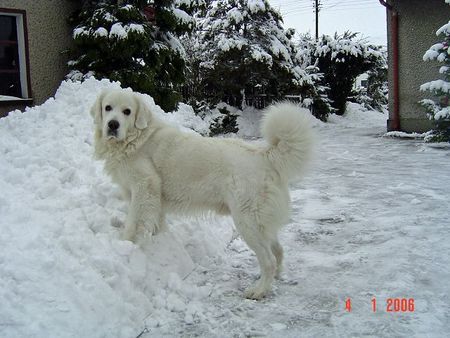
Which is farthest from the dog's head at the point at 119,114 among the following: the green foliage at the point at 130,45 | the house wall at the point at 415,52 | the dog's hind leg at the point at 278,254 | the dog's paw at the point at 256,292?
the house wall at the point at 415,52

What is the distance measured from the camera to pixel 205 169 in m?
3.70

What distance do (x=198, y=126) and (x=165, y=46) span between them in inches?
73.6

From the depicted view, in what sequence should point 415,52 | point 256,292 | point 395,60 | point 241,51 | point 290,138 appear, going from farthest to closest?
point 241,51
point 395,60
point 415,52
point 290,138
point 256,292

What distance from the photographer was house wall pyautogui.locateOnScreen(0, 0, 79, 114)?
8641 mm

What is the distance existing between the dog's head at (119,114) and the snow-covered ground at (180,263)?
2.53 ft

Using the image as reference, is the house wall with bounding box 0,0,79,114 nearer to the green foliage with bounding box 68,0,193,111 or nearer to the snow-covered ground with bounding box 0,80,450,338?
the green foliage with bounding box 68,0,193,111

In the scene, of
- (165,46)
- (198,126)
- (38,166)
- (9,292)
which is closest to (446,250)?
(9,292)

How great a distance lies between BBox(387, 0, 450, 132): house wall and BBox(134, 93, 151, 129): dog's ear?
11.0 meters

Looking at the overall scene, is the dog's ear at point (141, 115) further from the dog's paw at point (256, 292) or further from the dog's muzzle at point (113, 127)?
the dog's paw at point (256, 292)

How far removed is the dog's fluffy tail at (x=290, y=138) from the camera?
3.61 metres

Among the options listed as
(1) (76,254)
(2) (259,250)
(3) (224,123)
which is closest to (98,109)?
(1) (76,254)

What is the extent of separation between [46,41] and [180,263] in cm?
692

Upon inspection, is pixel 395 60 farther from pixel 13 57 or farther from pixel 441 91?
pixel 13 57
